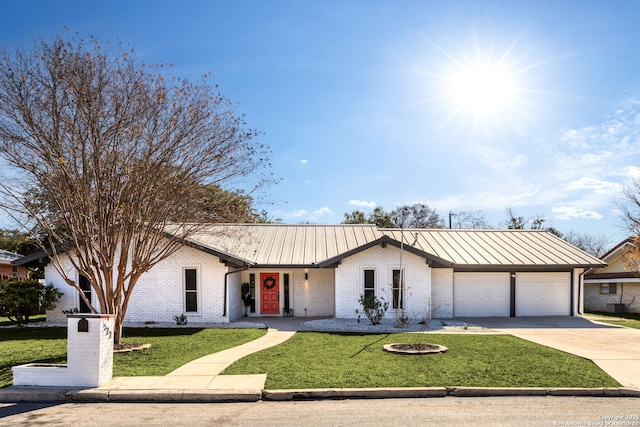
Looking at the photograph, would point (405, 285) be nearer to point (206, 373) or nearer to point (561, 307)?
point (561, 307)

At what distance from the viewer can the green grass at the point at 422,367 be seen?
31.0 feet

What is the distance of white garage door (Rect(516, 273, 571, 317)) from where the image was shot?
2284 cm

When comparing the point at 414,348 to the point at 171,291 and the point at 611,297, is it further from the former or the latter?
the point at 611,297

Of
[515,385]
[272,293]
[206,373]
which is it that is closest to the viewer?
[515,385]

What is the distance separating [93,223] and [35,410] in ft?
19.5

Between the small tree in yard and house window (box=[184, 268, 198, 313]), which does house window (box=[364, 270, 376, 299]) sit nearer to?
house window (box=[184, 268, 198, 313])

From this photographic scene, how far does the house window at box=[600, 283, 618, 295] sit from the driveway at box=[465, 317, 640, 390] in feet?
30.5

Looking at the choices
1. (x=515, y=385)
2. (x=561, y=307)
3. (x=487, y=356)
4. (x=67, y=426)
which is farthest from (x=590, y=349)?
(x=67, y=426)

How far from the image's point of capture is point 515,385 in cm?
930

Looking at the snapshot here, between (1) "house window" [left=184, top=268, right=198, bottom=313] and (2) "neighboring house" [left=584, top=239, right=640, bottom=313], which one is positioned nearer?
(1) "house window" [left=184, top=268, right=198, bottom=313]

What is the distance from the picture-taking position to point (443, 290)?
22203 millimetres

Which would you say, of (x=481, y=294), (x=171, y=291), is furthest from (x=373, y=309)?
(x=171, y=291)

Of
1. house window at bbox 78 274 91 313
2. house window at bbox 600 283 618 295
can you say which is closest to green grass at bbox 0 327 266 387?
house window at bbox 78 274 91 313

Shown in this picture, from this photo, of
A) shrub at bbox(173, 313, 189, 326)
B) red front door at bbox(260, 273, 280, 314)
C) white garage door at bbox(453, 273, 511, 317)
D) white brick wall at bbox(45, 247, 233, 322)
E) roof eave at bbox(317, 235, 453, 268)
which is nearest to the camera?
shrub at bbox(173, 313, 189, 326)
